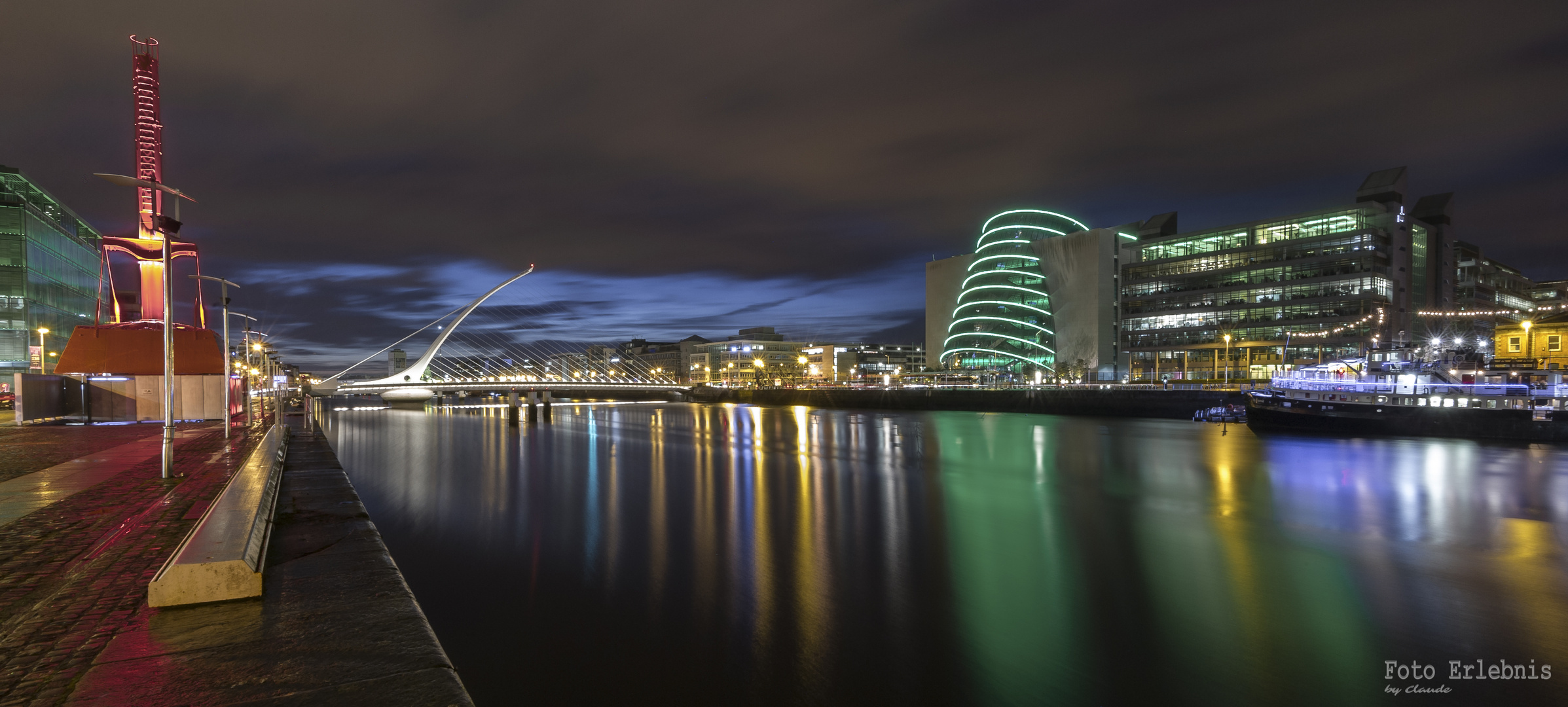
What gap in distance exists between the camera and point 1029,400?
65.3m

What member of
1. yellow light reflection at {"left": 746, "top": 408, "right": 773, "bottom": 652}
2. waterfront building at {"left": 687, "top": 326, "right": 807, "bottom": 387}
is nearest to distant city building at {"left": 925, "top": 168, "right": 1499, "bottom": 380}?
waterfront building at {"left": 687, "top": 326, "right": 807, "bottom": 387}

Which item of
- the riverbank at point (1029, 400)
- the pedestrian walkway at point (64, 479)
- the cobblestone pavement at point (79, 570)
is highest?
the pedestrian walkway at point (64, 479)

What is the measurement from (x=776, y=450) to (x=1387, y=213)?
79.2m

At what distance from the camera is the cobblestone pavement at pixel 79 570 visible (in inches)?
177

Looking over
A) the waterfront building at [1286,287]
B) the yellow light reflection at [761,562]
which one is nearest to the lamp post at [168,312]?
the yellow light reflection at [761,562]

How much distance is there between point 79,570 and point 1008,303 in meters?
99.2

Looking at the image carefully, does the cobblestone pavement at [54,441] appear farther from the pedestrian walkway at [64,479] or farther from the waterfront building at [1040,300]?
the waterfront building at [1040,300]

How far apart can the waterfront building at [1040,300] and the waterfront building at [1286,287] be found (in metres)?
3.66

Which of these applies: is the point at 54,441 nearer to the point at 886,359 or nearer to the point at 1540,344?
the point at 1540,344

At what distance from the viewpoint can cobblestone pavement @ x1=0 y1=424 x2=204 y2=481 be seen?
47.6 feet

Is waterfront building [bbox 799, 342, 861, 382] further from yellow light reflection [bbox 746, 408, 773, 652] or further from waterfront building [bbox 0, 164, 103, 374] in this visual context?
yellow light reflection [bbox 746, 408, 773, 652]

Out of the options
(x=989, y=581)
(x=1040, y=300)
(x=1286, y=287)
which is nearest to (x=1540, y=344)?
(x=1286, y=287)

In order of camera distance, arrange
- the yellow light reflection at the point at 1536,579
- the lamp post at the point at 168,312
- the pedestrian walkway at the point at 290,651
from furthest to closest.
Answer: the lamp post at the point at 168,312
the yellow light reflection at the point at 1536,579
the pedestrian walkway at the point at 290,651

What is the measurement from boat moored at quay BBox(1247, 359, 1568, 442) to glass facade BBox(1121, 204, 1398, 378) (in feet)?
108
